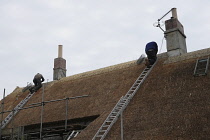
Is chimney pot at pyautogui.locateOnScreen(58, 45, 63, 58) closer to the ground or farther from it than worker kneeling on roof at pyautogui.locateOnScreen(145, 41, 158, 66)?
farther from it

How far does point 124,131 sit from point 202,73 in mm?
4557

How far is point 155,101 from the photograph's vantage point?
521 inches

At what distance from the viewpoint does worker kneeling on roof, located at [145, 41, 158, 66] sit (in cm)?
1733

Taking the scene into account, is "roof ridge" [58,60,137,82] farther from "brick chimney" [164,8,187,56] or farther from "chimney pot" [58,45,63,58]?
"chimney pot" [58,45,63,58]

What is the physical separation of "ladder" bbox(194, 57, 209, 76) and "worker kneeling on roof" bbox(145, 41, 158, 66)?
9.09 ft

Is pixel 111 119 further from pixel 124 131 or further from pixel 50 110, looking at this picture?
pixel 50 110

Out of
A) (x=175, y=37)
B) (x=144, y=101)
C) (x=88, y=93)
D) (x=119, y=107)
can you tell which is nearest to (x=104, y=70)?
(x=88, y=93)

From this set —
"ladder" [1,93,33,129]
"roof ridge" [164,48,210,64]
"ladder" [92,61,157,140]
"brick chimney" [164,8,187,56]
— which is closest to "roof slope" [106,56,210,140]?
"ladder" [92,61,157,140]

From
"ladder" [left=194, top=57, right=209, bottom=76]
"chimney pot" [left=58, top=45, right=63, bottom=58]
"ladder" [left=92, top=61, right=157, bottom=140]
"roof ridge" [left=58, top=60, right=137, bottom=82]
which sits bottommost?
"ladder" [left=92, top=61, right=157, bottom=140]

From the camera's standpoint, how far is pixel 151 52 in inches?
682

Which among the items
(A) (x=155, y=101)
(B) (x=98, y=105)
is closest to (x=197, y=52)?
(A) (x=155, y=101)

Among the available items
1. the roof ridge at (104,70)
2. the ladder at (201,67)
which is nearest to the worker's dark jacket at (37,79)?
the roof ridge at (104,70)

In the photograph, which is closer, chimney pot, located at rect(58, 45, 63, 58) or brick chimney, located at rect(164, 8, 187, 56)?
brick chimney, located at rect(164, 8, 187, 56)

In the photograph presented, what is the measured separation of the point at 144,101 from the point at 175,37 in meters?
6.06
